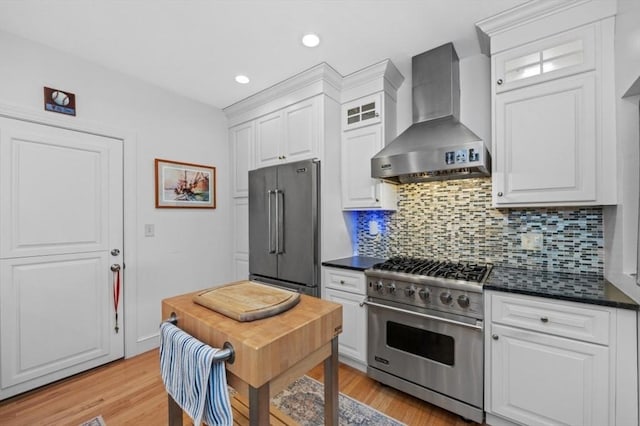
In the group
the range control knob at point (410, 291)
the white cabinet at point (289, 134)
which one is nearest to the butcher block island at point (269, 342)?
the range control knob at point (410, 291)

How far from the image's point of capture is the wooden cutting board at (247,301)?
109 centimetres

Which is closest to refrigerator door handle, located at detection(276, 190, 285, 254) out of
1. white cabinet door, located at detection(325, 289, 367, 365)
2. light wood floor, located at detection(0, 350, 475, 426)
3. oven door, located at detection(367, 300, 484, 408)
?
white cabinet door, located at detection(325, 289, 367, 365)

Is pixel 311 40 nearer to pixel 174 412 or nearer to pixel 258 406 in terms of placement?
pixel 258 406

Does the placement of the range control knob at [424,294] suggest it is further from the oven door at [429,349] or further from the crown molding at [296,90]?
the crown molding at [296,90]

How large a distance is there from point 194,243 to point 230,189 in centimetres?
81

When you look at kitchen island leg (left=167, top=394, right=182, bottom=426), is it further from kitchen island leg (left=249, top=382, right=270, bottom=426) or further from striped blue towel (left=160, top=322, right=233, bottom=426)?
kitchen island leg (left=249, top=382, right=270, bottom=426)

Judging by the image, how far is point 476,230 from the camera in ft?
7.59

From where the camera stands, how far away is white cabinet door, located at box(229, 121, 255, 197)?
3281 mm

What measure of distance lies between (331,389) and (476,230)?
5.81 ft

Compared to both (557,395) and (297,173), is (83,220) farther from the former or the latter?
(557,395)

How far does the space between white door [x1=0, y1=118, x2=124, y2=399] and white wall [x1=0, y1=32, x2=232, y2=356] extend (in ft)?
0.45

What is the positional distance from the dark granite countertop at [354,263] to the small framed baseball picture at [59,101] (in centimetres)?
254

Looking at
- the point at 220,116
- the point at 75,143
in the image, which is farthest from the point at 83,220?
the point at 220,116

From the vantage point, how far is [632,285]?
1.43m
